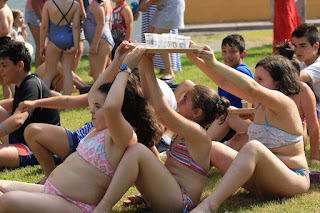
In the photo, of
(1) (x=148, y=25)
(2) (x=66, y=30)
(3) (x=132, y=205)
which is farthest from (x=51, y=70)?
(3) (x=132, y=205)

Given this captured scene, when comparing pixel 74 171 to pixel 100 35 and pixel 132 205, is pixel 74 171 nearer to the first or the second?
pixel 132 205

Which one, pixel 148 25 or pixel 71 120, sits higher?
pixel 148 25

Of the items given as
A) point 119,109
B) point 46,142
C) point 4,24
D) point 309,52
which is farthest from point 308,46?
point 4,24

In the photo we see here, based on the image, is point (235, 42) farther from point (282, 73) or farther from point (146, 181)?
point (146, 181)

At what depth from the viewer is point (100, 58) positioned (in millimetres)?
8086

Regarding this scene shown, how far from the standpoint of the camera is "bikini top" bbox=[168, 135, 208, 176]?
365 cm

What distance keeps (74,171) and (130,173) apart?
38 cm

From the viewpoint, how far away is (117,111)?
3.30 m

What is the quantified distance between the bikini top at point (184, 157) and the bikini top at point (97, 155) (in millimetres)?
467

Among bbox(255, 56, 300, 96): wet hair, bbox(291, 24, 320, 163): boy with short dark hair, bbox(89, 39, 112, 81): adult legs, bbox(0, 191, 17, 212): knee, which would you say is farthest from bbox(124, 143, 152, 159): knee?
bbox(89, 39, 112, 81): adult legs

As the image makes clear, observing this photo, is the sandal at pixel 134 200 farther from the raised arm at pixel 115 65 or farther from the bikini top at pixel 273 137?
the bikini top at pixel 273 137

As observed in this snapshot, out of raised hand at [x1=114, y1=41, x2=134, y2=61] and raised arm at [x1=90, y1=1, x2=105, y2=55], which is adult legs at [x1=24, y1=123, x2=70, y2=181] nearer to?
raised hand at [x1=114, y1=41, x2=134, y2=61]

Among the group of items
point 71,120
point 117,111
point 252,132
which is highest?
point 117,111

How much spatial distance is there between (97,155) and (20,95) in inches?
63.0
